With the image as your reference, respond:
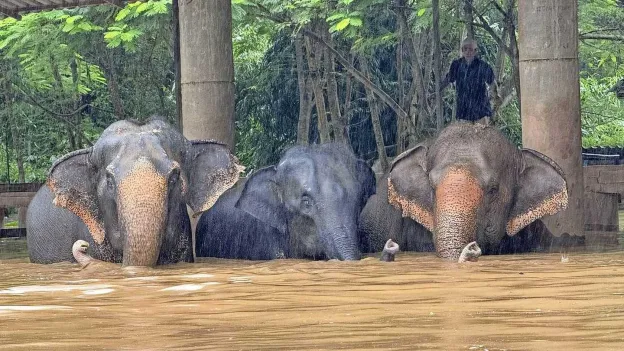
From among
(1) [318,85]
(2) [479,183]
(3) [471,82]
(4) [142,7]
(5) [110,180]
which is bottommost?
(2) [479,183]

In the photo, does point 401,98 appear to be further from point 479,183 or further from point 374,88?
point 479,183

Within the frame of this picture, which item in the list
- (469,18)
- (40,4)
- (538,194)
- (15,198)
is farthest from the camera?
(469,18)

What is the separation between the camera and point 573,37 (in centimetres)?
1027

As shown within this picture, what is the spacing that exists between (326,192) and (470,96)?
16.2 ft

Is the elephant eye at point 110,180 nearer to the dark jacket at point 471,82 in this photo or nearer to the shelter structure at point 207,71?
the shelter structure at point 207,71

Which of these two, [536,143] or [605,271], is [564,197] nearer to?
[536,143]

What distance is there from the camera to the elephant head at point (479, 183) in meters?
9.16

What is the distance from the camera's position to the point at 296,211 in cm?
949

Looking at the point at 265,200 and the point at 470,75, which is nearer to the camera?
the point at 265,200

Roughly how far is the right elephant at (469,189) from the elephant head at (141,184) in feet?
4.84

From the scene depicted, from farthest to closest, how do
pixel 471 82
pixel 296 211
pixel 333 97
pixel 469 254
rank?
pixel 333 97 < pixel 471 82 < pixel 296 211 < pixel 469 254

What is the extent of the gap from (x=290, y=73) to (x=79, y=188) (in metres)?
12.4

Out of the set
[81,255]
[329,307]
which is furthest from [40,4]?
[329,307]

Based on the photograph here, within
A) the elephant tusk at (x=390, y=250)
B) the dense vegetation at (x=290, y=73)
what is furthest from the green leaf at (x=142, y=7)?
the elephant tusk at (x=390, y=250)
